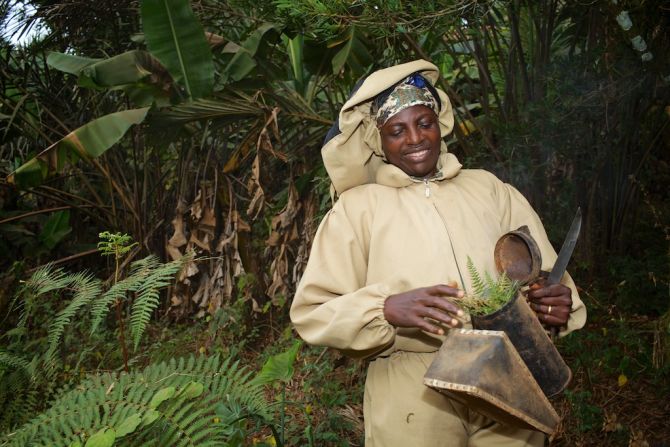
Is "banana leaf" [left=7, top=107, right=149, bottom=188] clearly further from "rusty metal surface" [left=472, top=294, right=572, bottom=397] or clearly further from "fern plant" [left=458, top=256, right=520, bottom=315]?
"rusty metal surface" [left=472, top=294, right=572, bottom=397]

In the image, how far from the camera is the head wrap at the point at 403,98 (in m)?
2.20

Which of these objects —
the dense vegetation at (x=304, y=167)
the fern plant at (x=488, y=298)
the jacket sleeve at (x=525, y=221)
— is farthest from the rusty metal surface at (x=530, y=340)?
the dense vegetation at (x=304, y=167)

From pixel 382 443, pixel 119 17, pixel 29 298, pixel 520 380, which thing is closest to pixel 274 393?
pixel 29 298

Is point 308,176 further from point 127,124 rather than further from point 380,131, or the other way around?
point 380,131

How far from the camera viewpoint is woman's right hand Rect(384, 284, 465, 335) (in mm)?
1671

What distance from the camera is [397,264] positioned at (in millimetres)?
2057

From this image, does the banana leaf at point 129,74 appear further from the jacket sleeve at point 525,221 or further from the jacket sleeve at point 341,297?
the jacket sleeve at point 525,221

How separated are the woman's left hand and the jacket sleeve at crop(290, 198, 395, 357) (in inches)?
18.3

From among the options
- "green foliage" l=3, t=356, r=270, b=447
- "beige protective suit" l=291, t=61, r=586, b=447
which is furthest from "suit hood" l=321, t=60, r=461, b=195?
"green foliage" l=3, t=356, r=270, b=447

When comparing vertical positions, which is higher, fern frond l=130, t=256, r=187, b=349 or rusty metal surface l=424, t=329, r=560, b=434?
fern frond l=130, t=256, r=187, b=349

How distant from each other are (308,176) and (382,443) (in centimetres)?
314

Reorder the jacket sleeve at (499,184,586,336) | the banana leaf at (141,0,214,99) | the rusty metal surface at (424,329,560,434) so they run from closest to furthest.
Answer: the rusty metal surface at (424,329,560,434), the jacket sleeve at (499,184,586,336), the banana leaf at (141,0,214,99)

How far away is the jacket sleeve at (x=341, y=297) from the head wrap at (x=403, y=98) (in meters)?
0.38

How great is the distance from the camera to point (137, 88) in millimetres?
4789
